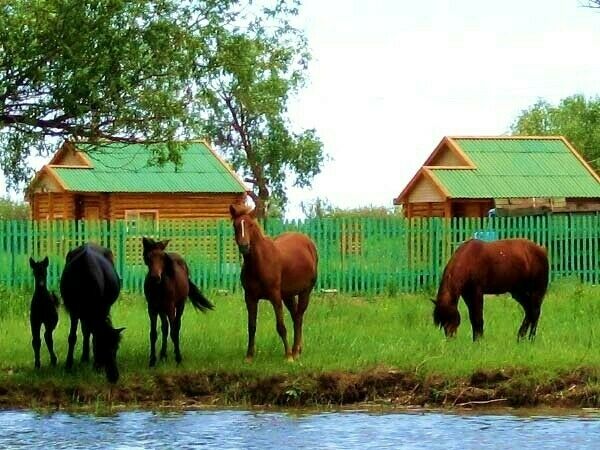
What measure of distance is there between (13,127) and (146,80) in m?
2.04

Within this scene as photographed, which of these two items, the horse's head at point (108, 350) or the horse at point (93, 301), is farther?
the horse at point (93, 301)

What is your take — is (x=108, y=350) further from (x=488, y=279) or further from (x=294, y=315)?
(x=488, y=279)

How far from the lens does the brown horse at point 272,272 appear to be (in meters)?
17.3

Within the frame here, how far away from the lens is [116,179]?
45.6 m

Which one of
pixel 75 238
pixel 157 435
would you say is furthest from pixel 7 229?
pixel 157 435

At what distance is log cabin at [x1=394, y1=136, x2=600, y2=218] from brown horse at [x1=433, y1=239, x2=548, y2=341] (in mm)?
21658

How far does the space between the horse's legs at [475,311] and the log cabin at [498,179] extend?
22.4 meters

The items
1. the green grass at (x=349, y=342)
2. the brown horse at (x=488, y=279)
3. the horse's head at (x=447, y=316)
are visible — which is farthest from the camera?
the brown horse at (x=488, y=279)

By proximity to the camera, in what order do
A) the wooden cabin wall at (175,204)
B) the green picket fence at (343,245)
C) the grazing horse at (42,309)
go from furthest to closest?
the wooden cabin wall at (175,204) → the green picket fence at (343,245) → the grazing horse at (42,309)

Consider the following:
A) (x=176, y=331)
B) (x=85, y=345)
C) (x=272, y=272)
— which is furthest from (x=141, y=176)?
(x=272, y=272)

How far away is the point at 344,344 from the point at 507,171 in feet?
94.2

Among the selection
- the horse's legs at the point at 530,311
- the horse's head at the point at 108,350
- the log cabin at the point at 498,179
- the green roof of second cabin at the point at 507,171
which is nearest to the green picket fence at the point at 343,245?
the horse's legs at the point at 530,311

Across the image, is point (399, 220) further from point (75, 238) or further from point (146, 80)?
point (146, 80)

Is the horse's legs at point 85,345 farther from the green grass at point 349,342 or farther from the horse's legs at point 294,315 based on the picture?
the horse's legs at point 294,315
